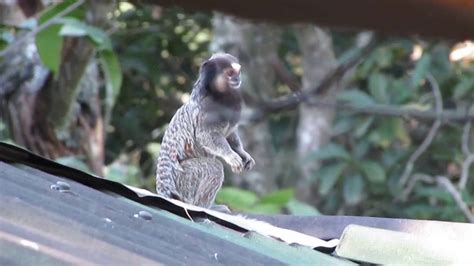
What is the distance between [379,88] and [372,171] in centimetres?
59

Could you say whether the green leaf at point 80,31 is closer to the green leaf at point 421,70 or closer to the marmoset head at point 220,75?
the marmoset head at point 220,75

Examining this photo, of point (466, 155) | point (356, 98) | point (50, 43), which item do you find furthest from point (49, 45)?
point (466, 155)

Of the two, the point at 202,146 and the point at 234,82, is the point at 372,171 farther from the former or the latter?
the point at 234,82

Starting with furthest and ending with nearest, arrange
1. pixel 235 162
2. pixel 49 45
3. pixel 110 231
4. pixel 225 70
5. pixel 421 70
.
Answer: pixel 421 70 → pixel 49 45 → pixel 235 162 → pixel 225 70 → pixel 110 231

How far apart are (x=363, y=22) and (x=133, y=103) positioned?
22.0 feet

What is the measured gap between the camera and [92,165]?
18.4ft

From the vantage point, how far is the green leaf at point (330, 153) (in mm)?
7289

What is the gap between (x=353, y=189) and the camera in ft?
24.2

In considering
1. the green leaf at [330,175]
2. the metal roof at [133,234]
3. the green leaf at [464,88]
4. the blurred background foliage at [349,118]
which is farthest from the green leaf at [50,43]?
the green leaf at [464,88]

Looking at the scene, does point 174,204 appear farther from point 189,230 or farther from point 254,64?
point 254,64

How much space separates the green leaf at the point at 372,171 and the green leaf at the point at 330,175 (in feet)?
0.44

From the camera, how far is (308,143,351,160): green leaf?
23.9 ft

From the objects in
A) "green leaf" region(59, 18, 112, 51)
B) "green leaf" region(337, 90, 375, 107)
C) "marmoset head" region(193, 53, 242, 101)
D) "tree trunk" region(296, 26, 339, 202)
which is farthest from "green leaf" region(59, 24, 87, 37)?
"tree trunk" region(296, 26, 339, 202)

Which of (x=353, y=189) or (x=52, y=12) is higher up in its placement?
(x=52, y=12)
